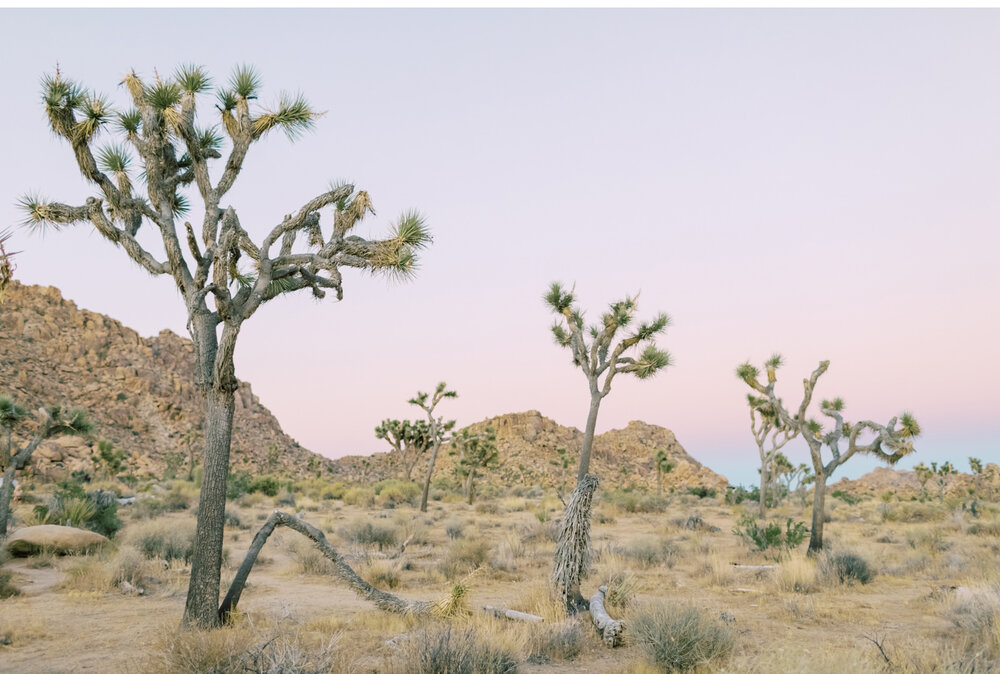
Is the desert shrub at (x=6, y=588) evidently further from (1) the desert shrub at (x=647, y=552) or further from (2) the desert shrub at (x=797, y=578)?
(2) the desert shrub at (x=797, y=578)

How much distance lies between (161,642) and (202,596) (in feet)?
5.69

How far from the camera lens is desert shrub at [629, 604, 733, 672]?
19.3ft

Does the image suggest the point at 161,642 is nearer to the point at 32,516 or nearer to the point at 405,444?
the point at 32,516

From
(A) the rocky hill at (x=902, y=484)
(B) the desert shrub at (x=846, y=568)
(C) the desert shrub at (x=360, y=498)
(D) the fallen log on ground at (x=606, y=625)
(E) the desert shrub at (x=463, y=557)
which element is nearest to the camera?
(D) the fallen log on ground at (x=606, y=625)

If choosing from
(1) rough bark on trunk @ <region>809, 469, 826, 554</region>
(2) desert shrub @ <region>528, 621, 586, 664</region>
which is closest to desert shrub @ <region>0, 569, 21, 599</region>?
(2) desert shrub @ <region>528, 621, 586, 664</region>

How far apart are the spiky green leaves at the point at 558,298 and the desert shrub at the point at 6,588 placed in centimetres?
1287

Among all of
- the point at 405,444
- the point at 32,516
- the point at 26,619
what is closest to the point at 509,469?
the point at 405,444

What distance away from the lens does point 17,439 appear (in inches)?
1661

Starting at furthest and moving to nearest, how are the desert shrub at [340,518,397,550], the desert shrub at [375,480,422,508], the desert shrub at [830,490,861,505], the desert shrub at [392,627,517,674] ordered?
the desert shrub at [830,490,861,505], the desert shrub at [375,480,422,508], the desert shrub at [340,518,397,550], the desert shrub at [392,627,517,674]

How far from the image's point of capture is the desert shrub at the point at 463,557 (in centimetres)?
1188

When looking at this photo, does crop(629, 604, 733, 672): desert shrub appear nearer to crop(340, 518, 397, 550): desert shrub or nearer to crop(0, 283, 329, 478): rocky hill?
crop(340, 518, 397, 550): desert shrub

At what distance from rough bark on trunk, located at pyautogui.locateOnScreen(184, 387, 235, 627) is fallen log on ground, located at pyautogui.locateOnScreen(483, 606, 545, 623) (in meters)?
3.43

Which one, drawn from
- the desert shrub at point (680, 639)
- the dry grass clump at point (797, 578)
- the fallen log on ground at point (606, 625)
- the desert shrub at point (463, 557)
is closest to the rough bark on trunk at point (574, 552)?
the fallen log on ground at point (606, 625)

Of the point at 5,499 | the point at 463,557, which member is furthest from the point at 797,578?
the point at 5,499
